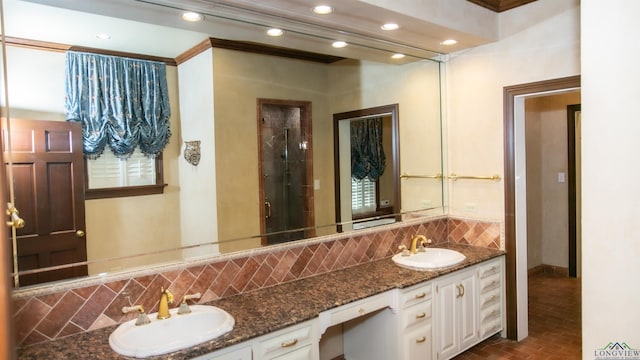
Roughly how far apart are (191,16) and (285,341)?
189 centimetres

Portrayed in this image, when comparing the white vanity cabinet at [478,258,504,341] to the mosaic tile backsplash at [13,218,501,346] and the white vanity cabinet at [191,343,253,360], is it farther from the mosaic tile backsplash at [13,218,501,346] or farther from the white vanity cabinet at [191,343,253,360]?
the white vanity cabinet at [191,343,253,360]

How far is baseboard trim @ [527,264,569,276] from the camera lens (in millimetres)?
5012

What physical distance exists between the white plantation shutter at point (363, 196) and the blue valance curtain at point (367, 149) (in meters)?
0.06

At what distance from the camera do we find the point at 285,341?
6.70 ft

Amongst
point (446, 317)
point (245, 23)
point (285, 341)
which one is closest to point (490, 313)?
point (446, 317)

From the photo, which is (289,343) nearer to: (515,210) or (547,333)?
(515,210)

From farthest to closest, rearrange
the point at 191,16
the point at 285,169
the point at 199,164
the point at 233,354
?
the point at 285,169
the point at 199,164
the point at 191,16
the point at 233,354

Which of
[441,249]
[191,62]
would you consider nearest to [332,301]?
[441,249]

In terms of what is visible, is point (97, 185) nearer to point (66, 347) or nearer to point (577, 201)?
point (66, 347)

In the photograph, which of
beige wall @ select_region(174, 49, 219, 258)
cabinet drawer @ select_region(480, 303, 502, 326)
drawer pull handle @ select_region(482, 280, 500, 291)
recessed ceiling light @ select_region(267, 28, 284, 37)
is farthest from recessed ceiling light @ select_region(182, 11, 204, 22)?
cabinet drawer @ select_region(480, 303, 502, 326)

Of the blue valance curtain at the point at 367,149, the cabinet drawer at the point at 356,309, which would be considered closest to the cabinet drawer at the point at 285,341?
the cabinet drawer at the point at 356,309

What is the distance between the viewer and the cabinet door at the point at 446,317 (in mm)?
2865

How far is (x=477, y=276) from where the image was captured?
3174 millimetres

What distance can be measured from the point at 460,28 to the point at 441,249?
178 cm
